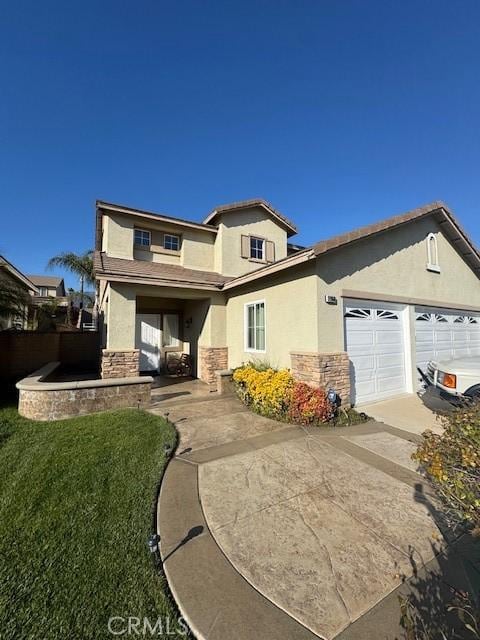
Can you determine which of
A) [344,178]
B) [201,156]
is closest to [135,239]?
[201,156]

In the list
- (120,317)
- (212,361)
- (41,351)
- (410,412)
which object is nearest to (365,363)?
(410,412)

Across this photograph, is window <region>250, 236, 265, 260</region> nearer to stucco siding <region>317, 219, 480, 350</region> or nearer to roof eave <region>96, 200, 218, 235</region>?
roof eave <region>96, 200, 218, 235</region>

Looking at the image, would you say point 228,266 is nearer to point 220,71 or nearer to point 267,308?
point 267,308

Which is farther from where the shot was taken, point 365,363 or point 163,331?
point 163,331

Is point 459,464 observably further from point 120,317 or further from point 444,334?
point 444,334

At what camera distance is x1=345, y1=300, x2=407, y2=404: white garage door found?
7336 millimetres

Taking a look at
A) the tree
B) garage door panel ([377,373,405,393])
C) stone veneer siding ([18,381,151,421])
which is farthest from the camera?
the tree


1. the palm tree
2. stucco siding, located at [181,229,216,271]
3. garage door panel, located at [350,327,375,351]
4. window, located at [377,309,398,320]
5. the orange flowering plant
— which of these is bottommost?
the orange flowering plant

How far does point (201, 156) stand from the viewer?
41.3 feet

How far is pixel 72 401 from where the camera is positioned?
620 cm

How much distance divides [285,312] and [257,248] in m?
6.88

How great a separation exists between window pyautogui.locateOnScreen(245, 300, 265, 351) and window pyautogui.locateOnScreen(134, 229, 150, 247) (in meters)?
5.81

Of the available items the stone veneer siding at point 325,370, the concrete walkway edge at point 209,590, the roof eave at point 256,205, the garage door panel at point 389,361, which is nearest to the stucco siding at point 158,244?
the roof eave at point 256,205

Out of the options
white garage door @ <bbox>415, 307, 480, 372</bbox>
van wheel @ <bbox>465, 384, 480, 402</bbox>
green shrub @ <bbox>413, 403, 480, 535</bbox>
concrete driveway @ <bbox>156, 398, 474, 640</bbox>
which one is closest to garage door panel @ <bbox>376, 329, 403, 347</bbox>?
white garage door @ <bbox>415, 307, 480, 372</bbox>
